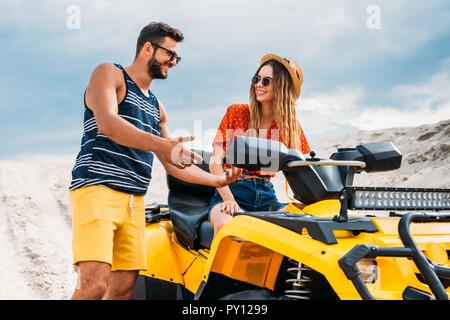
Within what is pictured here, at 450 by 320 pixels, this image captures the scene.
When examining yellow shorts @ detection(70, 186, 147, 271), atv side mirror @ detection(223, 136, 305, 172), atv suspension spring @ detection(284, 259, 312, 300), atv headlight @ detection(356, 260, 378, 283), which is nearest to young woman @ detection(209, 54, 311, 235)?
yellow shorts @ detection(70, 186, 147, 271)

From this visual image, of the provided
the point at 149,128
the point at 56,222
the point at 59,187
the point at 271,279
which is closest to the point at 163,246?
the point at 149,128

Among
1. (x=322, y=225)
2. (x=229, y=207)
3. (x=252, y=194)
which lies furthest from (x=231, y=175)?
(x=322, y=225)

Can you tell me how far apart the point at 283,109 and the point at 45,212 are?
1121cm

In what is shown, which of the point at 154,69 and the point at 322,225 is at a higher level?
the point at 154,69

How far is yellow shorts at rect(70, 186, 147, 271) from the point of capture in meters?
2.48

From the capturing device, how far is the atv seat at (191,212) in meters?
3.02

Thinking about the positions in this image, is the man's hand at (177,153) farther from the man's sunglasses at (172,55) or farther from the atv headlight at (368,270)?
the atv headlight at (368,270)

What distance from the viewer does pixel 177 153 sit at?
237cm

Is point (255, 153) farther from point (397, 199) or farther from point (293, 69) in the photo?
point (293, 69)

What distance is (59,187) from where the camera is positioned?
18891 mm

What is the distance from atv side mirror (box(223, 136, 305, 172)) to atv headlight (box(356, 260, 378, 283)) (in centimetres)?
59

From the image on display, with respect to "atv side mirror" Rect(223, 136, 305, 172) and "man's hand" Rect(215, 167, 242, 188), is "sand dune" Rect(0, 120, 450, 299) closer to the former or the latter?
"man's hand" Rect(215, 167, 242, 188)
